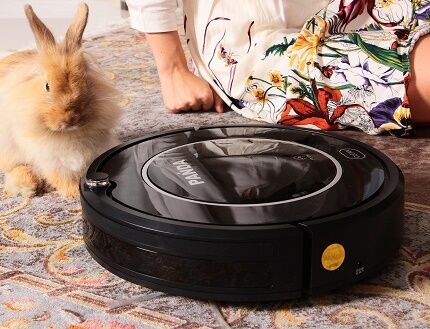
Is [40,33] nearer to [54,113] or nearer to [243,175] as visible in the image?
[54,113]

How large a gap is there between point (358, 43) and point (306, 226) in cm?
74

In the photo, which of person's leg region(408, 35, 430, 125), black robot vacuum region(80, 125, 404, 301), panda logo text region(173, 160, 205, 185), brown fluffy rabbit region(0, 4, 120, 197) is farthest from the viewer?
person's leg region(408, 35, 430, 125)

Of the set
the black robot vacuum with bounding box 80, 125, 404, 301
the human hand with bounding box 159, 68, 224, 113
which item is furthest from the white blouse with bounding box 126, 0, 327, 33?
the black robot vacuum with bounding box 80, 125, 404, 301

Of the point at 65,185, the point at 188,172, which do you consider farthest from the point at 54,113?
the point at 188,172

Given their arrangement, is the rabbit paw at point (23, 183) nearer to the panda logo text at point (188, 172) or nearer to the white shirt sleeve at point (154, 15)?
the panda logo text at point (188, 172)

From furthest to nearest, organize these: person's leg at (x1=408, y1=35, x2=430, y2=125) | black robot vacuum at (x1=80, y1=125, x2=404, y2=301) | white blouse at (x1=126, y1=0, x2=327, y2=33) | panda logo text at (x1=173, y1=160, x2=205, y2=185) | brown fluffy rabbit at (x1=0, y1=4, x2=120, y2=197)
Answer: white blouse at (x1=126, y1=0, x2=327, y2=33) < person's leg at (x1=408, y1=35, x2=430, y2=125) < brown fluffy rabbit at (x1=0, y1=4, x2=120, y2=197) < panda logo text at (x1=173, y1=160, x2=205, y2=185) < black robot vacuum at (x1=80, y1=125, x2=404, y2=301)

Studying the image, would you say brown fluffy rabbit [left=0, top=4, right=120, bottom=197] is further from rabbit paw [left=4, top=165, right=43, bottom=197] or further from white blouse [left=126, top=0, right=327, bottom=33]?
white blouse [left=126, top=0, right=327, bottom=33]

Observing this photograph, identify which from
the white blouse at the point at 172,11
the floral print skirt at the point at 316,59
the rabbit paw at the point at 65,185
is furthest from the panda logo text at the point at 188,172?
the white blouse at the point at 172,11

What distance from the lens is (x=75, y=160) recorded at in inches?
45.3

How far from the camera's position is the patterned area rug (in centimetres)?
80

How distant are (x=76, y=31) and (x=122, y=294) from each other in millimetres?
480

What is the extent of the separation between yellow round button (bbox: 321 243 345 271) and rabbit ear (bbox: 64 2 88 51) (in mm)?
551

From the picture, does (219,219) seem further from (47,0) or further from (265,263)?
(47,0)

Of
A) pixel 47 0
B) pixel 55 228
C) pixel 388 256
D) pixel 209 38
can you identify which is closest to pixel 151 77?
pixel 209 38
